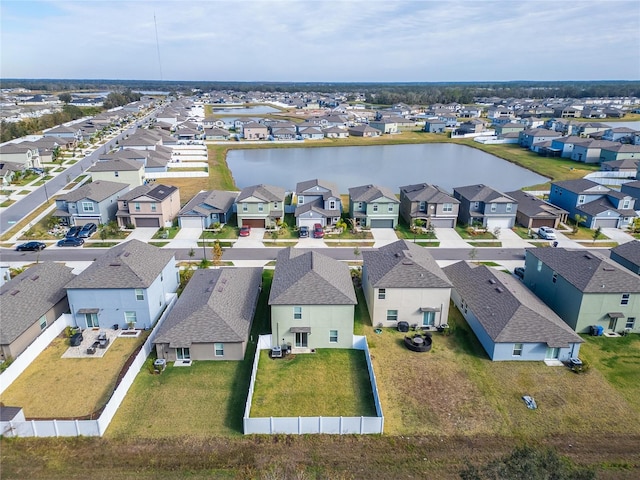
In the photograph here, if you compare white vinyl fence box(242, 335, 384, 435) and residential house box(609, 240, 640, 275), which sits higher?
residential house box(609, 240, 640, 275)

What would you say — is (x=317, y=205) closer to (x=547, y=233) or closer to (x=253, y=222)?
(x=253, y=222)

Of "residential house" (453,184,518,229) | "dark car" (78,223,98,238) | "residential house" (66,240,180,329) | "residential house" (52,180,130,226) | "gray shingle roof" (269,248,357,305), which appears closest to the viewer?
"gray shingle roof" (269,248,357,305)

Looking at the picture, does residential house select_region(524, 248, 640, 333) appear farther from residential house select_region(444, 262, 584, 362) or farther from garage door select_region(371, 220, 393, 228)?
garage door select_region(371, 220, 393, 228)

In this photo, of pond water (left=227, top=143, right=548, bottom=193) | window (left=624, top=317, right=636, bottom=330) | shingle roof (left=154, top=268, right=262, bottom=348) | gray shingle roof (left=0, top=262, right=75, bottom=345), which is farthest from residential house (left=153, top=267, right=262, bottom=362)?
A: pond water (left=227, top=143, right=548, bottom=193)

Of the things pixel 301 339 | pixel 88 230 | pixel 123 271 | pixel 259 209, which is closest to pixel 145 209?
pixel 88 230

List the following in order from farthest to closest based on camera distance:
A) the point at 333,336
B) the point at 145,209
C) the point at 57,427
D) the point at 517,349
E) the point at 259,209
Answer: the point at 259,209, the point at 145,209, the point at 333,336, the point at 517,349, the point at 57,427

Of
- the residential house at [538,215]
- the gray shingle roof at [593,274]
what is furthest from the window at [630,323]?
the residential house at [538,215]

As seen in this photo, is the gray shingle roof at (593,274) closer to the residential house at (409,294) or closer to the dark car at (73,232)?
the residential house at (409,294)
